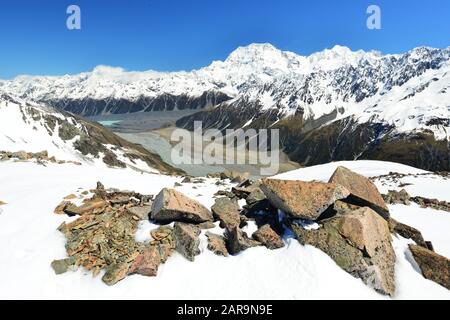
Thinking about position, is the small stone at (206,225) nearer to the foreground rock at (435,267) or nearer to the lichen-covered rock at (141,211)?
the lichen-covered rock at (141,211)

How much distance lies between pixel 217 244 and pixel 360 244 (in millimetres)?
6257

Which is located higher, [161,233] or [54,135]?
[54,135]

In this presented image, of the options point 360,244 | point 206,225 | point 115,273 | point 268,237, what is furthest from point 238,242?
point 115,273

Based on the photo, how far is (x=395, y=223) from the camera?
1972 cm

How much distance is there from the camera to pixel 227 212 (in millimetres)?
20047

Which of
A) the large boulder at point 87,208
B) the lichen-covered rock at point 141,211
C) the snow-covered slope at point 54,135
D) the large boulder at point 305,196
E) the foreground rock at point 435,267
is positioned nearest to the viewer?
the foreground rock at point 435,267

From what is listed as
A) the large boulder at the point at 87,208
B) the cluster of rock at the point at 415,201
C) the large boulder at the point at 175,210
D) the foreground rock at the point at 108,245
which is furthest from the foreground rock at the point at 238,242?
the cluster of rock at the point at 415,201

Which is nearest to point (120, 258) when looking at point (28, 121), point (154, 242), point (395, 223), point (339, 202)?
point (154, 242)

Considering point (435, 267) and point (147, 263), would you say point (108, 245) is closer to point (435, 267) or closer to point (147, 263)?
point (147, 263)

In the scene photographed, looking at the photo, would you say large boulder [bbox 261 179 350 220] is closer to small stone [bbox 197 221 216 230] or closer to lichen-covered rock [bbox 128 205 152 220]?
small stone [bbox 197 221 216 230]

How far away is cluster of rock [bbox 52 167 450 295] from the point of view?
1631cm

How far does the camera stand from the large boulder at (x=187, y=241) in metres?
17.4

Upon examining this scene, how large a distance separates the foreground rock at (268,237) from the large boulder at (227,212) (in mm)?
1315
